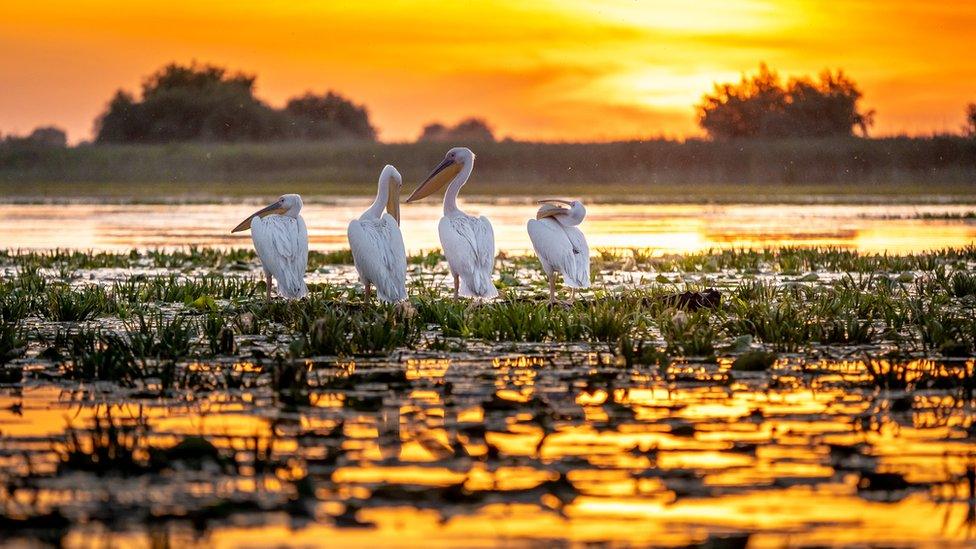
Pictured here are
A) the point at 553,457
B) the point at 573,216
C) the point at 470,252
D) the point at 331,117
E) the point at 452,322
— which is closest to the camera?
the point at 553,457

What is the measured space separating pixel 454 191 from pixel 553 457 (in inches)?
264

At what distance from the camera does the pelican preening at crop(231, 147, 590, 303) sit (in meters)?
10.6

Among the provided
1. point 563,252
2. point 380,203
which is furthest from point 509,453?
point 380,203

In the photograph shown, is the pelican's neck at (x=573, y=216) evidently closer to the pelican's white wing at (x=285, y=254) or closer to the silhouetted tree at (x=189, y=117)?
the pelican's white wing at (x=285, y=254)

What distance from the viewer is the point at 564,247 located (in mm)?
11250

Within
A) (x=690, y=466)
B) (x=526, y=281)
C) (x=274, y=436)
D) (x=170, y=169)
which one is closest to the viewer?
(x=690, y=466)

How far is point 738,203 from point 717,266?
31.7m

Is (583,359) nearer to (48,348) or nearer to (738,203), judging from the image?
(48,348)

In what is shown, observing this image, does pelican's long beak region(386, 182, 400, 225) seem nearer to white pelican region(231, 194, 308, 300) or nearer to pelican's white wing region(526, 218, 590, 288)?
white pelican region(231, 194, 308, 300)

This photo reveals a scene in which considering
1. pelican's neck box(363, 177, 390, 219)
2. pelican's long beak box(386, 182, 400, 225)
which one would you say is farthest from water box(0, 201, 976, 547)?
pelican's long beak box(386, 182, 400, 225)

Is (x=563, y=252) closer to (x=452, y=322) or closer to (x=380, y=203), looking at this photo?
(x=380, y=203)

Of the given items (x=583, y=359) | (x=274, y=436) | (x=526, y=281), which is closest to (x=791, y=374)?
(x=583, y=359)

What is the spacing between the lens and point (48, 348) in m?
8.31

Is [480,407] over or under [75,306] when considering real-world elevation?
under
